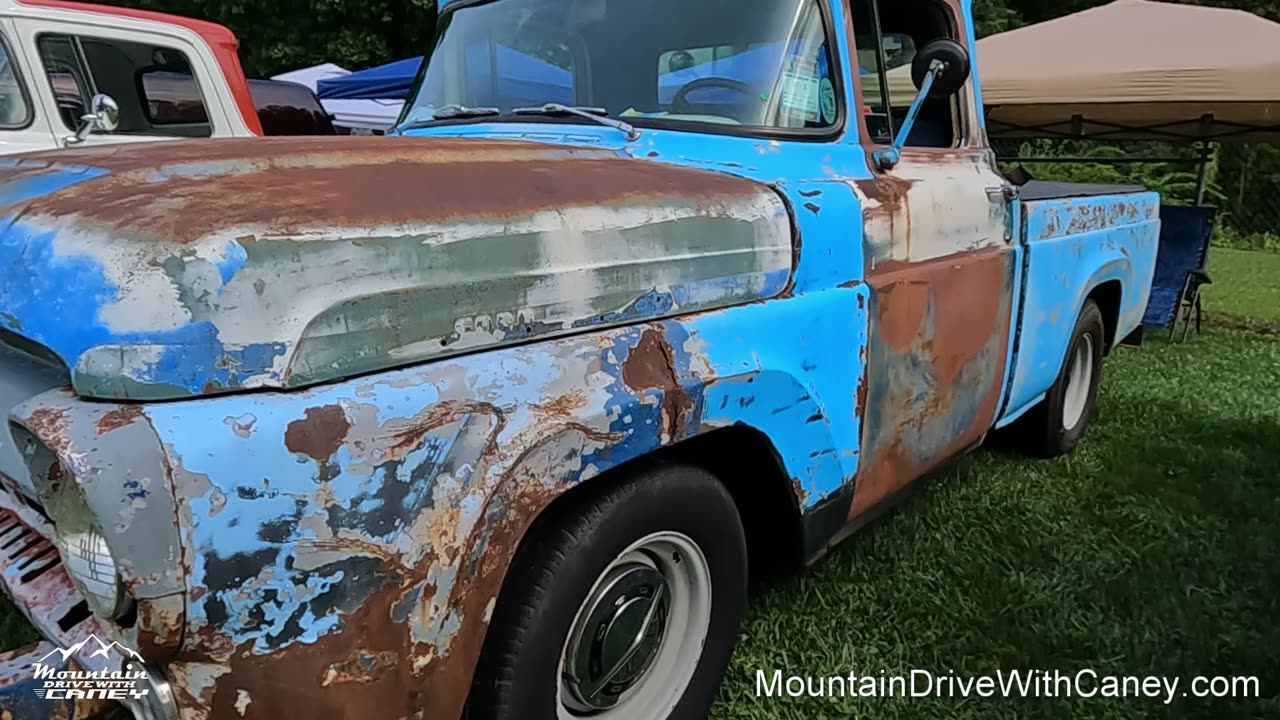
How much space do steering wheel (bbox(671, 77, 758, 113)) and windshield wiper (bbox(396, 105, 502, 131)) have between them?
1.84ft

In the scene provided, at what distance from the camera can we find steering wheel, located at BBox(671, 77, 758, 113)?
7.86ft

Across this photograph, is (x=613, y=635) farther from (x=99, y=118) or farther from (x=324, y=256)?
(x=99, y=118)

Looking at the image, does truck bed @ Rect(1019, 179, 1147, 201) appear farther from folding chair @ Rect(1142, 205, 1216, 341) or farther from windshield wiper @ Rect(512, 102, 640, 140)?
folding chair @ Rect(1142, 205, 1216, 341)

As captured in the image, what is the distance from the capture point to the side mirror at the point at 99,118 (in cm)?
480

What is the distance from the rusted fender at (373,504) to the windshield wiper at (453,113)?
4.29 ft

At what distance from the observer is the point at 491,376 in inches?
57.6

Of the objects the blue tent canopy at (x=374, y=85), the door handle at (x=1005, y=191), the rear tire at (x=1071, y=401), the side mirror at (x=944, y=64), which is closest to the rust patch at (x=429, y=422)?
the side mirror at (x=944, y=64)

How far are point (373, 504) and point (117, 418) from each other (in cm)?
35

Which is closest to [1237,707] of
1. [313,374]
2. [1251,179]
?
[313,374]

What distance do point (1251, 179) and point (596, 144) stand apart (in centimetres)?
2515

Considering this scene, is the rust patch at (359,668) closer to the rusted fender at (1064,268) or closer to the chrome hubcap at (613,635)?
the chrome hubcap at (613,635)

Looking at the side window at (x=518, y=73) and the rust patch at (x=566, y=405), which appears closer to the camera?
the rust patch at (x=566, y=405)

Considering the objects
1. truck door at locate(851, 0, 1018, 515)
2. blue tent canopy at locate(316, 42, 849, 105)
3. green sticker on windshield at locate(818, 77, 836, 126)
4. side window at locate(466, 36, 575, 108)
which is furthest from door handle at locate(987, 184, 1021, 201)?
side window at locate(466, 36, 575, 108)

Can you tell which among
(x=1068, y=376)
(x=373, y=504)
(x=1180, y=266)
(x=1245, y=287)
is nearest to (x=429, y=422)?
(x=373, y=504)
